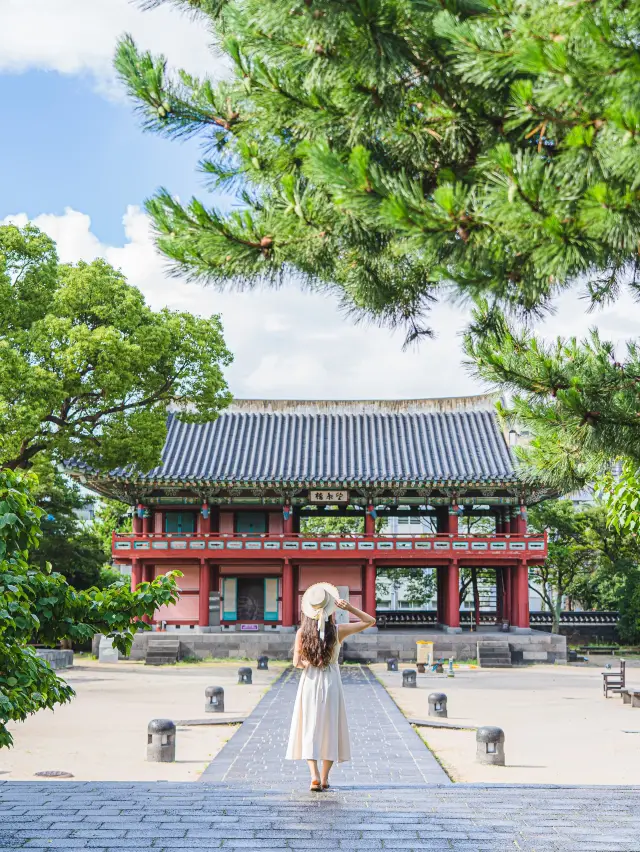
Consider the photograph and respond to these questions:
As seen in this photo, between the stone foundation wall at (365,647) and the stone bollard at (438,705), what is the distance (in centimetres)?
1109

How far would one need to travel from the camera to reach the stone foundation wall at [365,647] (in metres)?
26.0

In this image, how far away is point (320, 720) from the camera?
272 inches

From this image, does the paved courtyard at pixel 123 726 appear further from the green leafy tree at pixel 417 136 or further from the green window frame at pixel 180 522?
the green leafy tree at pixel 417 136

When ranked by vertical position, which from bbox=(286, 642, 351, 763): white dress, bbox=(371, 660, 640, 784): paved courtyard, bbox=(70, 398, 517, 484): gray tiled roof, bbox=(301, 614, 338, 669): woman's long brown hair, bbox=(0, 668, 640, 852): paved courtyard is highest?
bbox=(70, 398, 517, 484): gray tiled roof

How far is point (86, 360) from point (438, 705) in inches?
435

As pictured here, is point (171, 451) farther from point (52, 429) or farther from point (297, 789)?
point (297, 789)

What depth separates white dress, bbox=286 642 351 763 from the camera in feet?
22.6

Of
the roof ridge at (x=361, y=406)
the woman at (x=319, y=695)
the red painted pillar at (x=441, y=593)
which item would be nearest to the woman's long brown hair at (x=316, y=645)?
the woman at (x=319, y=695)

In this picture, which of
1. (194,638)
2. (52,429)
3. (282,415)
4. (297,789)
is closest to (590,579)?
(282,415)

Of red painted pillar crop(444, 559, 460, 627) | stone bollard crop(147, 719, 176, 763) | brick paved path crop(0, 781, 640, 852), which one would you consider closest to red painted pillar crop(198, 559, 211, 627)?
red painted pillar crop(444, 559, 460, 627)

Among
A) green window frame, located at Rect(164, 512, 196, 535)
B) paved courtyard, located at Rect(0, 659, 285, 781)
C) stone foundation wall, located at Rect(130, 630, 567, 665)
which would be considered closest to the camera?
paved courtyard, located at Rect(0, 659, 285, 781)

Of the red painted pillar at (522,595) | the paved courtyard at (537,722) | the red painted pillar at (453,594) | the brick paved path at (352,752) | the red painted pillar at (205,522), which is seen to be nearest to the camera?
the brick paved path at (352,752)

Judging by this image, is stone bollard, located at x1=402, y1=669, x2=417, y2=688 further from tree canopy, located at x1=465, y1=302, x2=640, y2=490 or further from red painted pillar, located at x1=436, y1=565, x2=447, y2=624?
tree canopy, located at x1=465, y1=302, x2=640, y2=490

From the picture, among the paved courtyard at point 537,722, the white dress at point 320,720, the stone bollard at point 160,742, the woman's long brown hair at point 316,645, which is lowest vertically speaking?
the paved courtyard at point 537,722
